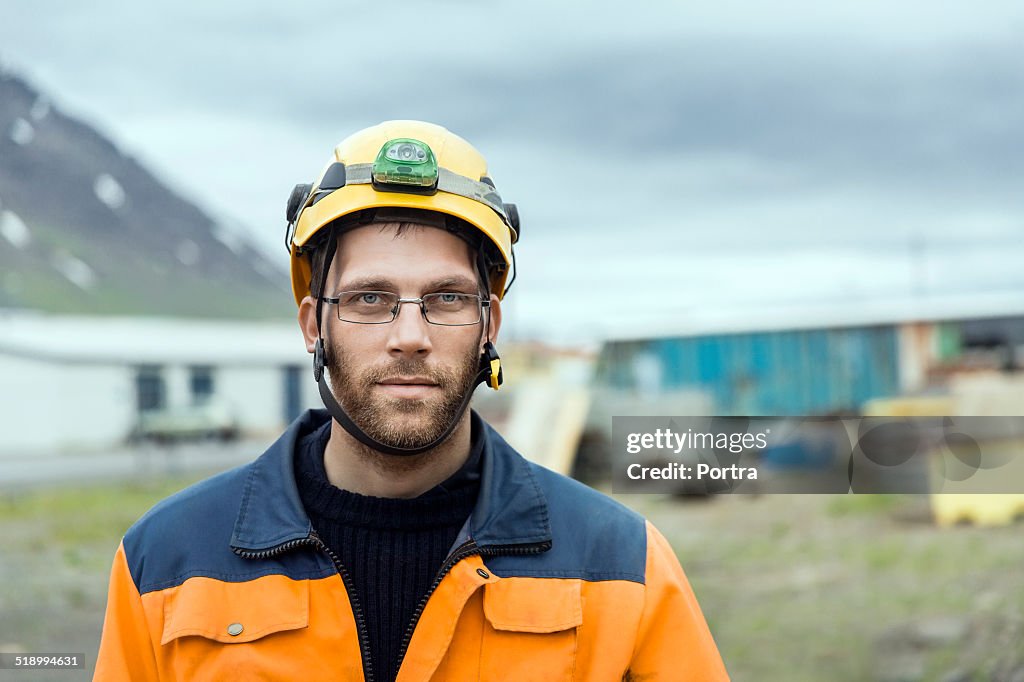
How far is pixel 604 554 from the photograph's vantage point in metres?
2.27

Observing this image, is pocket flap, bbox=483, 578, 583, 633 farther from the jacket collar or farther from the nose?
the nose

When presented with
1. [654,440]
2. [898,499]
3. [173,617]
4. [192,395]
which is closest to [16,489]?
[192,395]

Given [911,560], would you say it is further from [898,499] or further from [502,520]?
[502,520]

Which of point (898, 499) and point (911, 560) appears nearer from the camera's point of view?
point (911, 560)

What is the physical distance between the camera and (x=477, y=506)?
229 centimetres

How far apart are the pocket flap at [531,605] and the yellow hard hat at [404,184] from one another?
0.80 m

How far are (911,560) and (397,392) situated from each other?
9.11 m

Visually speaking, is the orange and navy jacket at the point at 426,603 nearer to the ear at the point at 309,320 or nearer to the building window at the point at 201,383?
the ear at the point at 309,320

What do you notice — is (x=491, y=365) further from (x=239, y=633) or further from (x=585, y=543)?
(x=239, y=633)

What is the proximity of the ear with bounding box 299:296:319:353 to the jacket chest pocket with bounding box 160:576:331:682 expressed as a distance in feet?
2.17

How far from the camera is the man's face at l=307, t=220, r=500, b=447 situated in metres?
2.24
